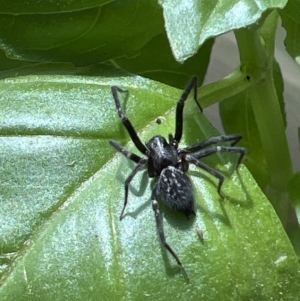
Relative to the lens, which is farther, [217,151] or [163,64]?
[163,64]

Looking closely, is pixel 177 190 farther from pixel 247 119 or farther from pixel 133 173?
pixel 247 119

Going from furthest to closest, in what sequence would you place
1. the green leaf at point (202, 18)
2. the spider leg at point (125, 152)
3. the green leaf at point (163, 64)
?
the green leaf at point (163, 64), the spider leg at point (125, 152), the green leaf at point (202, 18)

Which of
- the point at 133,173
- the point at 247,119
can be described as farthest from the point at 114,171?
the point at 247,119

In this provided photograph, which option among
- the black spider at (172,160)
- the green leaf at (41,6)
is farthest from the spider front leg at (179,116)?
the green leaf at (41,6)

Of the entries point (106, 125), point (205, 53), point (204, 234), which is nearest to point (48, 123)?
point (106, 125)

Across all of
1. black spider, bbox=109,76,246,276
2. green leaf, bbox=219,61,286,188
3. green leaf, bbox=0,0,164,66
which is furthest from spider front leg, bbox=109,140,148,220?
green leaf, bbox=219,61,286,188

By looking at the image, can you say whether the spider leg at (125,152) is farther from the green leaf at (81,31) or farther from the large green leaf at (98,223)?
the green leaf at (81,31)

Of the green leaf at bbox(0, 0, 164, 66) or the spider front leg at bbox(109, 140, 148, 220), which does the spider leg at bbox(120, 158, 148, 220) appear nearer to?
the spider front leg at bbox(109, 140, 148, 220)
